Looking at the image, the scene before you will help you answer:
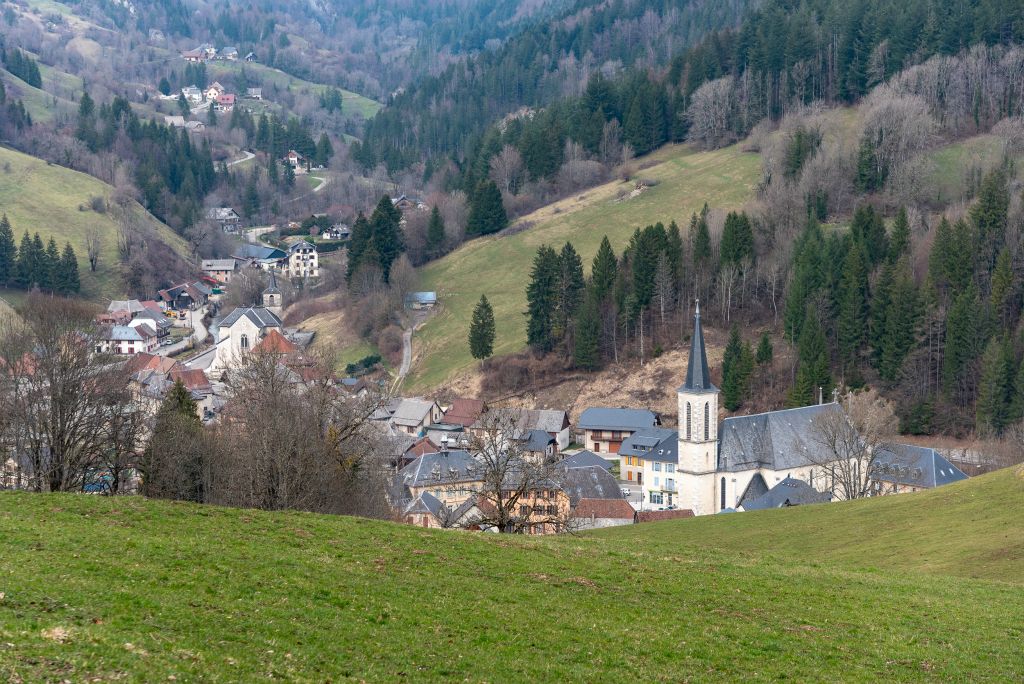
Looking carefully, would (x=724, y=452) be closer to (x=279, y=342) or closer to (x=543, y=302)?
(x=543, y=302)

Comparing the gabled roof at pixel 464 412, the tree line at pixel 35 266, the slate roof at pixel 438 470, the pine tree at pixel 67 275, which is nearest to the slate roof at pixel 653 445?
the slate roof at pixel 438 470

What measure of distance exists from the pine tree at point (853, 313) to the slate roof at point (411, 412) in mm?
28042

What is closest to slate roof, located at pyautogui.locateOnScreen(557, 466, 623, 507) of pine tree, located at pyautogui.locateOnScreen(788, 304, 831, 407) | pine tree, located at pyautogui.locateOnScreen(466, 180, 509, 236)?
pine tree, located at pyautogui.locateOnScreen(788, 304, 831, 407)

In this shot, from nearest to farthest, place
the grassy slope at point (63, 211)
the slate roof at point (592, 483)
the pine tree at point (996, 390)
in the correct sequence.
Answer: the slate roof at point (592, 483) < the pine tree at point (996, 390) < the grassy slope at point (63, 211)

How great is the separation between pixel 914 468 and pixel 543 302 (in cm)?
3455

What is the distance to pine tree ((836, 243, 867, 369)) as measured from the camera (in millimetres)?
72188

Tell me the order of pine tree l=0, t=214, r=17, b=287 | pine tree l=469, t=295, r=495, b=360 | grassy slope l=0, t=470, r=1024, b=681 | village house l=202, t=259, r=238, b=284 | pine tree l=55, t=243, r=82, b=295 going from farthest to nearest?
village house l=202, t=259, r=238, b=284
pine tree l=55, t=243, r=82, b=295
pine tree l=0, t=214, r=17, b=287
pine tree l=469, t=295, r=495, b=360
grassy slope l=0, t=470, r=1024, b=681

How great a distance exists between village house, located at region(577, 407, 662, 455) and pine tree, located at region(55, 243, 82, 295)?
6586cm

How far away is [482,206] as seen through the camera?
4375 inches

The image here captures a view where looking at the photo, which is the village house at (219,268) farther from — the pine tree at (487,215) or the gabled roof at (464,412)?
the gabled roof at (464,412)

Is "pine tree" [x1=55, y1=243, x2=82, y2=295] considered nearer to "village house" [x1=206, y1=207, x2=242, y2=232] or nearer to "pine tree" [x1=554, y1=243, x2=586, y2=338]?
"village house" [x1=206, y1=207, x2=242, y2=232]

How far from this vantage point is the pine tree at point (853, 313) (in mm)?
72188

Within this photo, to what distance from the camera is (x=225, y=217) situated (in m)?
160

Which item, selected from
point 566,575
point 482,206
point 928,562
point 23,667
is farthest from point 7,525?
point 482,206
